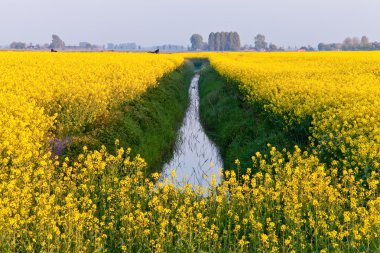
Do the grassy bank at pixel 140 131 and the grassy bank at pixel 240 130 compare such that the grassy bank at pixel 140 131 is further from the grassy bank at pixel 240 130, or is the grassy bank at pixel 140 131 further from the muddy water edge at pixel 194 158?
the grassy bank at pixel 240 130

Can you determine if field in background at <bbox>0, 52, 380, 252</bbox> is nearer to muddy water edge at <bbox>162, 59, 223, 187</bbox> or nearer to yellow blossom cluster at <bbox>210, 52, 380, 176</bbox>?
yellow blossom cluster at <bbox>210, 52, 380, 176</bbox>

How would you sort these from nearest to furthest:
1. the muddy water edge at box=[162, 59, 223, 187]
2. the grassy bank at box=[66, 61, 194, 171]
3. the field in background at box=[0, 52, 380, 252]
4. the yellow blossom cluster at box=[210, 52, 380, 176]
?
1. the field in background at box=[0, 52, 380, 252]
2. the yellow blossom cluster at box=[210, 52, 380, 176]
3. the grassy bank at box=[66, 61, 194, 171]
4. the muddy water edge at box=[162, 59, 223, 187]

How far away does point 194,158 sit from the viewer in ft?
43.7

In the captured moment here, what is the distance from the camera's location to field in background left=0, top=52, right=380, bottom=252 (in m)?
5.65

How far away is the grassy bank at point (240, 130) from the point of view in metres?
11.1

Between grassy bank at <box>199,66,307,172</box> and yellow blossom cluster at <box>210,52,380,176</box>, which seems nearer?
yellow blossom cluster at <box>210,52,380,176</box>

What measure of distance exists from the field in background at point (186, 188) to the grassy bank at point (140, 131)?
20cm

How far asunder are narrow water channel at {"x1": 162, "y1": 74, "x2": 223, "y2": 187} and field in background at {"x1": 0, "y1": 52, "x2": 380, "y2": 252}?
966 mm

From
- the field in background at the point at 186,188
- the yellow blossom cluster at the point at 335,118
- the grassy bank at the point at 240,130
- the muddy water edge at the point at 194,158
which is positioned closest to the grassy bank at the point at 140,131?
the field in background at the point at 186,188

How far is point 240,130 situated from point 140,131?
3214 millimetres

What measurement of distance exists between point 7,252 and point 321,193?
458 cm

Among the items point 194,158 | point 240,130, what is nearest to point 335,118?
point 240,130

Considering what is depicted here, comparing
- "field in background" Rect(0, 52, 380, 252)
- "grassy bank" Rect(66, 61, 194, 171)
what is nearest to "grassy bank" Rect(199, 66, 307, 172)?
"field in background" Rect(0, 52, 380, 252)

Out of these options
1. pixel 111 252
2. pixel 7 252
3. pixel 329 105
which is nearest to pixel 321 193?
pixel 111 252
